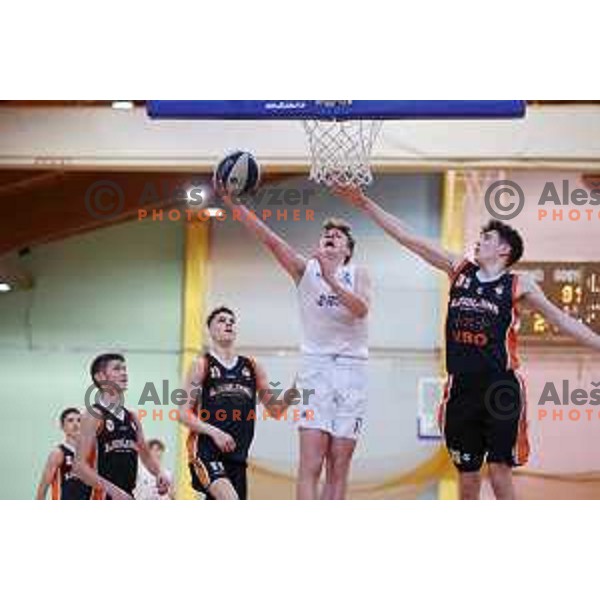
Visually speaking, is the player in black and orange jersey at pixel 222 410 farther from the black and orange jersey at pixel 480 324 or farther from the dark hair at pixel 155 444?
the black and orange jersey at pixel 480 324

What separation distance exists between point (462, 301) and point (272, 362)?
2.49 ft

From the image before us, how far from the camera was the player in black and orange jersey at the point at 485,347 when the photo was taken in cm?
625

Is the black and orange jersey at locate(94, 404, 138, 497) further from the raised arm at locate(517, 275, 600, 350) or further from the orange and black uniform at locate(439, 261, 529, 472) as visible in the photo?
the raised arm at locate(517, 275, 600, 350)

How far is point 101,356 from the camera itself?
20.9 feet

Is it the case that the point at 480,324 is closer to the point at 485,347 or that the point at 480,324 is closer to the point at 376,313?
the point at 485,347

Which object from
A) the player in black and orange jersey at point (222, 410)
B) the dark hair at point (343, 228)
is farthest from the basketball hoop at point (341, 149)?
the player in black and orange jersey at point (222, 410)

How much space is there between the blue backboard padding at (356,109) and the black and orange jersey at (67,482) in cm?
139

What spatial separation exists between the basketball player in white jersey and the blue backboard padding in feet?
1.42

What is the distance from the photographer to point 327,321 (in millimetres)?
6301

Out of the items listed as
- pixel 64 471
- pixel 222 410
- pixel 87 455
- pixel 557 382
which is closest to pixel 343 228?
pixel 222 410

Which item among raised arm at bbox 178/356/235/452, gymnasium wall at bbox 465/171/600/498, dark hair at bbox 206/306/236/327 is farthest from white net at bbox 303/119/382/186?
raised arm at bbox 178/356/235/452

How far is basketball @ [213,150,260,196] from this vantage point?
6312 millimetres

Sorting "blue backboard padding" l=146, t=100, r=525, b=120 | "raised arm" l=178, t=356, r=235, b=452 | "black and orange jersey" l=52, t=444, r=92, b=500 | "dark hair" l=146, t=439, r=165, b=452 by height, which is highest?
"blue backboard padding" l=146, t=100, r=525, b=120
